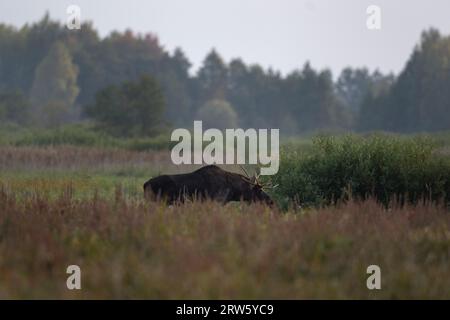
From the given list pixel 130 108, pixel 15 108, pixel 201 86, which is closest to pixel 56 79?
pixel 15 108

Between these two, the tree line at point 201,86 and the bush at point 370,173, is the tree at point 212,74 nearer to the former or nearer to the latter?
the tree line at point 201,86

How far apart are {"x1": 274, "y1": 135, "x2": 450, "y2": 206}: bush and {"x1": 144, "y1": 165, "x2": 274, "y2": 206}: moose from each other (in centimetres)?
200

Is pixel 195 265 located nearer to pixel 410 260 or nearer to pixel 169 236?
pixel 169 236

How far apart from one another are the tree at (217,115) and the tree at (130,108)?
99.2ft

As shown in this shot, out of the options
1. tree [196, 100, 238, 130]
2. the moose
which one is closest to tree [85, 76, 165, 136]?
tree [196, 100, 238, 130]

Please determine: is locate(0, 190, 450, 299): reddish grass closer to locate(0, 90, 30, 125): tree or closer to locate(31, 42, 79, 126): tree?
locate(0, 90, 30, 125): tree

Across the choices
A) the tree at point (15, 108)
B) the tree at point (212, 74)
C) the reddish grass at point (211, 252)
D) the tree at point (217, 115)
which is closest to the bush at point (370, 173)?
the reddish grass at point (211, 252)

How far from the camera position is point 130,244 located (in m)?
8.91

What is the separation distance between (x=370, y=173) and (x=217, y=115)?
221 feet

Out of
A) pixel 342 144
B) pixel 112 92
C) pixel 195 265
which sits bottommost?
pixel 195 265

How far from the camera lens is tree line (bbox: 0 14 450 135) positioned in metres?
72.8
